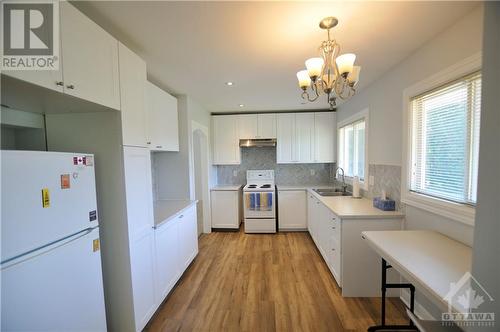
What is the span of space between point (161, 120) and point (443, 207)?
114 inches

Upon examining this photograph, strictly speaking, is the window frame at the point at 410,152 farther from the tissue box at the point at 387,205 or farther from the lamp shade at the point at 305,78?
the lamp shade at the point at 305,78

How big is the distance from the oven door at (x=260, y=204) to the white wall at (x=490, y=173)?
327cm

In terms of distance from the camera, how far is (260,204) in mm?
4000

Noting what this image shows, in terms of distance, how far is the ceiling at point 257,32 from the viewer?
1.32m

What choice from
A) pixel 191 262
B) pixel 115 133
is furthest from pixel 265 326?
pixel 115 133

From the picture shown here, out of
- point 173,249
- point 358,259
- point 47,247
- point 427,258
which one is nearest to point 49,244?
point 47,247

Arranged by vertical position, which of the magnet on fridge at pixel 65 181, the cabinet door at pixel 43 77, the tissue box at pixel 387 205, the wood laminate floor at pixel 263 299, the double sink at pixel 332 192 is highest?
the cabinet door at pixel 43 77

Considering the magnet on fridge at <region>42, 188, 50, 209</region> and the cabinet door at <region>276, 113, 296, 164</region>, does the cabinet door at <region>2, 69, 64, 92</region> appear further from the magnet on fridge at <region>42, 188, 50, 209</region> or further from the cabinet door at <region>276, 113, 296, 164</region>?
the cabinet door at <region>276, 113, 296, 164</region>

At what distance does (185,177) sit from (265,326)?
2126mm

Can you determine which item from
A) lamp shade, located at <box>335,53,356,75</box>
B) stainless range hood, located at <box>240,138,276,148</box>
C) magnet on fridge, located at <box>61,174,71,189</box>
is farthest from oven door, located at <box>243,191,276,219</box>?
magnet on fridge, located at <box>61,174,71,189</box>

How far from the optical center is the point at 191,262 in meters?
2.98

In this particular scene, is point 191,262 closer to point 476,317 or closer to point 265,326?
point 265,326

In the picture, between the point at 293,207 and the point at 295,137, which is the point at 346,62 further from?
the point at 293,207

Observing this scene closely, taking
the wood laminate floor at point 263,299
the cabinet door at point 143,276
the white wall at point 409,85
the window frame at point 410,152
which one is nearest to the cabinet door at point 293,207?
the wood laminate floor at point 263,299
